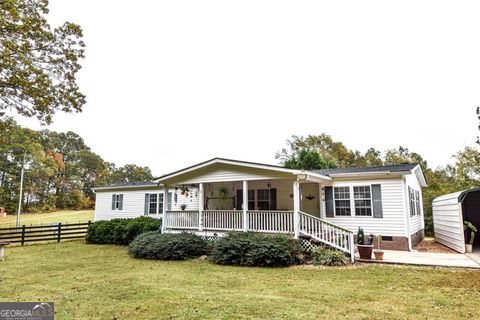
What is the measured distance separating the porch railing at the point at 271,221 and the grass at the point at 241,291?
6.87ft

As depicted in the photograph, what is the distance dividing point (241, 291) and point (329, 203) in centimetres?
765

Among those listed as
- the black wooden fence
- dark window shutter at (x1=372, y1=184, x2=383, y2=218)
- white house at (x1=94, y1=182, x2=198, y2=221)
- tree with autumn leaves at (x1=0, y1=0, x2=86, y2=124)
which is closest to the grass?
dark window shutter at (x1=372, y1=184, x2=383, y2=218)

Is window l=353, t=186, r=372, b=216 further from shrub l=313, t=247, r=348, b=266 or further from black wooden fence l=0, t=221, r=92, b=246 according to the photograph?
black wooden fence l=0, t=221, r=92, b=246

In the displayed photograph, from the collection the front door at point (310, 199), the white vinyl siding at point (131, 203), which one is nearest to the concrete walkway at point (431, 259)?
the front door at point (310, 199)

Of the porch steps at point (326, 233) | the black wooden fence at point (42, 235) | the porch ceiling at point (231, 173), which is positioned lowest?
the black wooden fence at point (42, 235)

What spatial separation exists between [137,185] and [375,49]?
616 inches

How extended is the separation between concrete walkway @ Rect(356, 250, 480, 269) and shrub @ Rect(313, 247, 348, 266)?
0.76 m

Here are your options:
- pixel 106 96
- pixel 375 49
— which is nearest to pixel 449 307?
pixel 375 49

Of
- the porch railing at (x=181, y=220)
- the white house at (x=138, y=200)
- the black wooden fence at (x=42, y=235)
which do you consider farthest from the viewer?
the white house at (x=138, y=200)

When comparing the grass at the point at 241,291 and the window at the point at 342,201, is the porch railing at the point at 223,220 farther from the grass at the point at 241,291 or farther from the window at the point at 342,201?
the window at the point at 342,201

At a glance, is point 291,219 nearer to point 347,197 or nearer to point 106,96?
point 347,197

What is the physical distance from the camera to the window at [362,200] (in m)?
11.6

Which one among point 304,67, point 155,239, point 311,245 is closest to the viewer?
point 311,245

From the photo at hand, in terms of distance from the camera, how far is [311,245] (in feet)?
31.7
